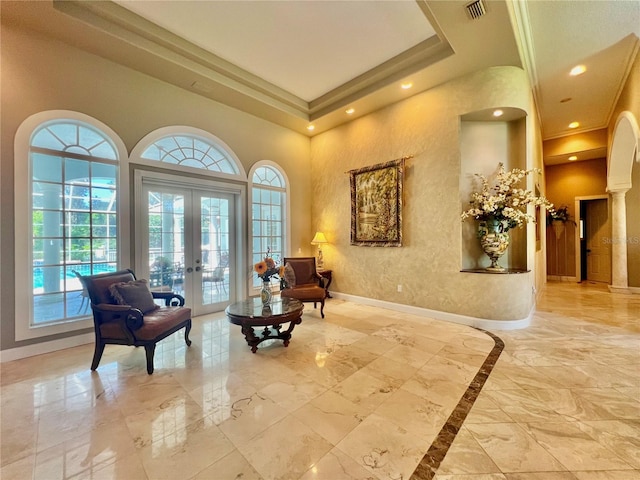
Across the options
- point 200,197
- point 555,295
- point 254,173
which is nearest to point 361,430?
point 200,197

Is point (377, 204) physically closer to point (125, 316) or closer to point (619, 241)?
point (125, 316)

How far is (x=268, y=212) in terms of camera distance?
571cm

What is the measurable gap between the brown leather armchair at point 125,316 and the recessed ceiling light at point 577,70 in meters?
6.69

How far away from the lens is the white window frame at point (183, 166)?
154 inches

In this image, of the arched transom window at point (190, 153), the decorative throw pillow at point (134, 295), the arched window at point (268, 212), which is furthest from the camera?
the arched window at point (268, 212)

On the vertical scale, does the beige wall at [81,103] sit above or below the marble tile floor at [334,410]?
above

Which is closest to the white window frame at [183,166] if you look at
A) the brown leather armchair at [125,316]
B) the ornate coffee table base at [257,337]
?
the brown leather armchair at [125,316]

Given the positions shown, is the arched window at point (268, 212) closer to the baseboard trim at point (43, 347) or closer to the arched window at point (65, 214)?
the arched window at point (65, 214)

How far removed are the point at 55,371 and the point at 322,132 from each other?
5888mm

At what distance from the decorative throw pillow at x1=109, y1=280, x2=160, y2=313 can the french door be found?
96 centimetres

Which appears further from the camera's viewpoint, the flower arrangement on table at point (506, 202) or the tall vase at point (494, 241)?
the tall vase at point (494, 241)

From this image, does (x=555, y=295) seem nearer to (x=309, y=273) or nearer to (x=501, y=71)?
(x=501, y=71)

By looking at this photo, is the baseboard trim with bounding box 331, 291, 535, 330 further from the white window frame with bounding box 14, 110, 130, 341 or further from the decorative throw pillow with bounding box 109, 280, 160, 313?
the white window frame with bounding box 14, 110, 130, 341

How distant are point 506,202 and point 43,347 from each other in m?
6.47
